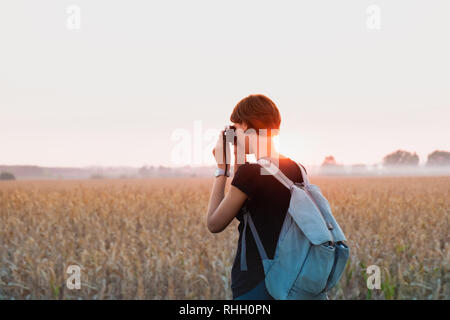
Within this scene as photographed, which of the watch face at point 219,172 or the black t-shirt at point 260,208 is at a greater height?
the watch face at point 219,172

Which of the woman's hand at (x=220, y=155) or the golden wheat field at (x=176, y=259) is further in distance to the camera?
the golden wheat field at (x=176, y=259)

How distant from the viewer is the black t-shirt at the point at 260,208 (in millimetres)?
2076

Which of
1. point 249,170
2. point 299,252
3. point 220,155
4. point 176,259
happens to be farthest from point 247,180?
point 176,259

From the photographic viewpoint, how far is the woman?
2.11 metres

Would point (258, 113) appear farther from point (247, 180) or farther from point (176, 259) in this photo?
point (176, 259)

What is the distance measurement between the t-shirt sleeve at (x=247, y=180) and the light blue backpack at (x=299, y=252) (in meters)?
0.05

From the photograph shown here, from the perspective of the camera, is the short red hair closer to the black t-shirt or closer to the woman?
the woman

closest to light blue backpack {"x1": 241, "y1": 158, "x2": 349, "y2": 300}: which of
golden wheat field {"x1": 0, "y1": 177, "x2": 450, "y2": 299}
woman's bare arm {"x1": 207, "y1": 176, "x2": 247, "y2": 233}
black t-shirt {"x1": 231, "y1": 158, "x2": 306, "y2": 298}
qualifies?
black t-shirt {"x1": 231, "y1": 158, "x2": 306, "y2": 298}

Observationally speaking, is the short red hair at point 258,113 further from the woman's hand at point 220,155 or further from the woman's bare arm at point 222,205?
the woman's bare arm at point 222,205

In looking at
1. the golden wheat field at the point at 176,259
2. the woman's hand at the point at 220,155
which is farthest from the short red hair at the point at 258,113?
the golden wheat field at the point at 176,259

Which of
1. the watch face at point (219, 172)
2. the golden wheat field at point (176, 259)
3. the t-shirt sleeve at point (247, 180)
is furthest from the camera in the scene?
the golden wheat field at point (176, 259)

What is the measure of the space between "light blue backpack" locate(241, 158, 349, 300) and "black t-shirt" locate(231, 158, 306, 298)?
0.03 m
